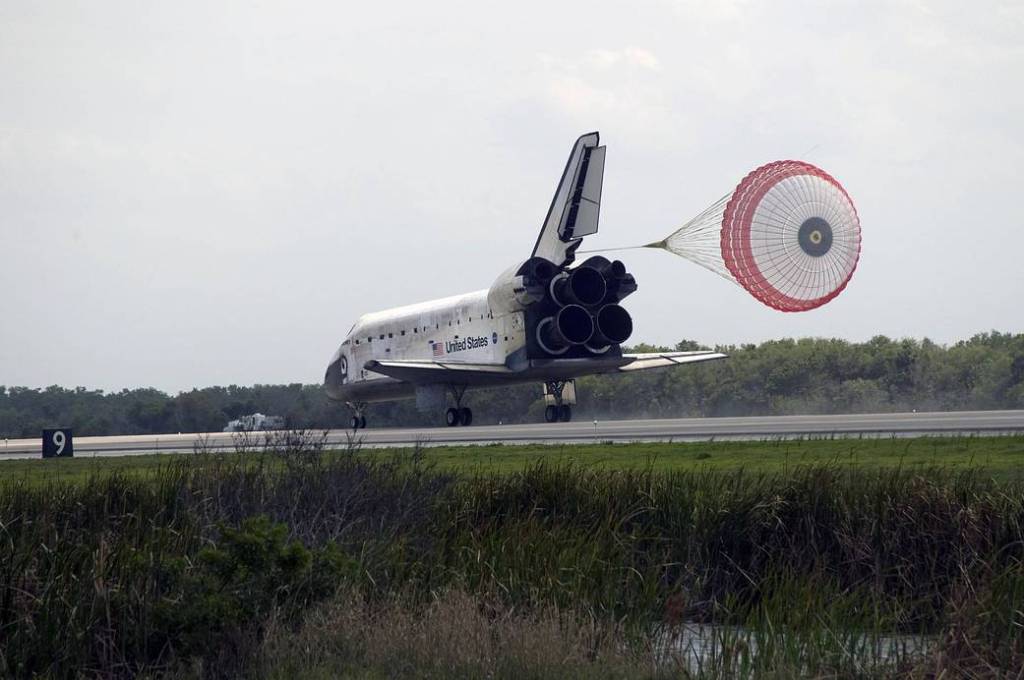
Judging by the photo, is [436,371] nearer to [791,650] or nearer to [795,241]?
[795,241]

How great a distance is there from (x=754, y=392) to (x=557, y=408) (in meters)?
14.6

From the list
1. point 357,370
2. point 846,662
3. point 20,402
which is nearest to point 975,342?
point 357,370

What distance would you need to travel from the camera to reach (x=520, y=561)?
12273 mm

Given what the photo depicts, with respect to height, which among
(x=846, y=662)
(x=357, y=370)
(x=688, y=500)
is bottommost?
(x=846, y=662)

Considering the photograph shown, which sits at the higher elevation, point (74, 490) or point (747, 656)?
point (74, 490)

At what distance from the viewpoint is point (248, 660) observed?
991 cm

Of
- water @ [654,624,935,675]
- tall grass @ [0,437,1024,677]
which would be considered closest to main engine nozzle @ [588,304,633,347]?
tall grass @ [0,437,1024,677]

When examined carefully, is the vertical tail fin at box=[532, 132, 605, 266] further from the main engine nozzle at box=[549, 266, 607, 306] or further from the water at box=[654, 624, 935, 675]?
the water at box=[654, 624, 935, 675]

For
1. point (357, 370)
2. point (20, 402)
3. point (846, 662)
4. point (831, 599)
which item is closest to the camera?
point (846, 662)

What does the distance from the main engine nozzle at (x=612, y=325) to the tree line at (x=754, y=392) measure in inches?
392

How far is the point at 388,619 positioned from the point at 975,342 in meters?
42.8

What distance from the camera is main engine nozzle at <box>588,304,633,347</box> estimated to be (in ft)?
99.4

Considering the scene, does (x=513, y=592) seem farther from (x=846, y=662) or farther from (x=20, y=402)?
(x=20, y=402)

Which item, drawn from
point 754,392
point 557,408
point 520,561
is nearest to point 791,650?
point 520,561
